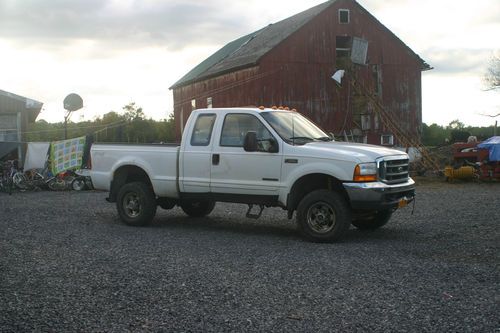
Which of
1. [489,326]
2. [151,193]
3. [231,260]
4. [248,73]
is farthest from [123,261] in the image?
[248,73]

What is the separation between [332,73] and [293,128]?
69.1ft

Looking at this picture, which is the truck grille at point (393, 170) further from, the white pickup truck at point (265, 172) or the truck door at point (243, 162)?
the truck door at point (243, 162)

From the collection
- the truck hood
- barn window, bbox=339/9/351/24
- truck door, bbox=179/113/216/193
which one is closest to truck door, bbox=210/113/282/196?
truck door, bbox=179/113/216/193

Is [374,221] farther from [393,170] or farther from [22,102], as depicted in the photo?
[22,102]

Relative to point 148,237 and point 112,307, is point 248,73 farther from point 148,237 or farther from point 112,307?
point 112,307

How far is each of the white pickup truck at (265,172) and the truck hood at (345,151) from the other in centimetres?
2

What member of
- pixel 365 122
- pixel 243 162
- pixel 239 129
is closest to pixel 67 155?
pixel 239 129

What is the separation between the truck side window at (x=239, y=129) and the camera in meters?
9.16

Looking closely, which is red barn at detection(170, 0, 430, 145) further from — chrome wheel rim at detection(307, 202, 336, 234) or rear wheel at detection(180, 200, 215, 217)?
chrome wheel rim at detection(307, 202, 336, 234)

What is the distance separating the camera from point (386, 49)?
31.0 metres

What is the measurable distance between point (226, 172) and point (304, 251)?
7.43ft

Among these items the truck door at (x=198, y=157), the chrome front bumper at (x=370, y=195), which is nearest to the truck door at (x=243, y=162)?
the truck door at (x=198, y=157)

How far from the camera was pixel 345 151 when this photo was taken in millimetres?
8391

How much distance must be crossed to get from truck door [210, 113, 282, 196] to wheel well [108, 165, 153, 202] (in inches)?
76.6
